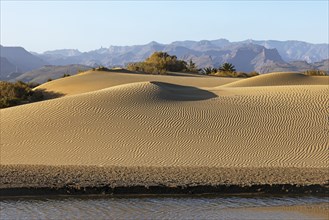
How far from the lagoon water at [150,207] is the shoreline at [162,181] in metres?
0.38

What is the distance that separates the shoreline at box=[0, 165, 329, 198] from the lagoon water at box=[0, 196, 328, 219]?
382 mm

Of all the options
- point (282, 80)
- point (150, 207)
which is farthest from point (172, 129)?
point (282, 80)

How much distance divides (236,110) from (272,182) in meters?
11.5

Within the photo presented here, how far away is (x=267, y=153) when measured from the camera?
18.1 m

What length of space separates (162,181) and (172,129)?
28.7ft

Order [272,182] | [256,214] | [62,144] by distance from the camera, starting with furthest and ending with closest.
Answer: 1. [62,144]
2. [272,182]
3. [256,214]

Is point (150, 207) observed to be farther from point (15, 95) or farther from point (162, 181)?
point (15, 95)

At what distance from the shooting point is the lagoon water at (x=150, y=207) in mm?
10266

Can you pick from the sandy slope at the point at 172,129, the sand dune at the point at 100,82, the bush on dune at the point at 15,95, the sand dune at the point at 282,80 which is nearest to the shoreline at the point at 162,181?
the sandy slope at the point at 172,129

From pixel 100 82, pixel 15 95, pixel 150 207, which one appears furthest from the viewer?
pixel 100 82

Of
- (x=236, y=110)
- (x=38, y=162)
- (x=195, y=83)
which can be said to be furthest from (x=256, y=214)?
(x=195, y=83)

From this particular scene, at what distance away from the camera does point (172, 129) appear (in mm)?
21422

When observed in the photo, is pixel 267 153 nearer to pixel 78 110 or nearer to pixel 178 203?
pixel 178 203

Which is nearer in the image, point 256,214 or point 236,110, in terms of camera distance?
point 256,214
